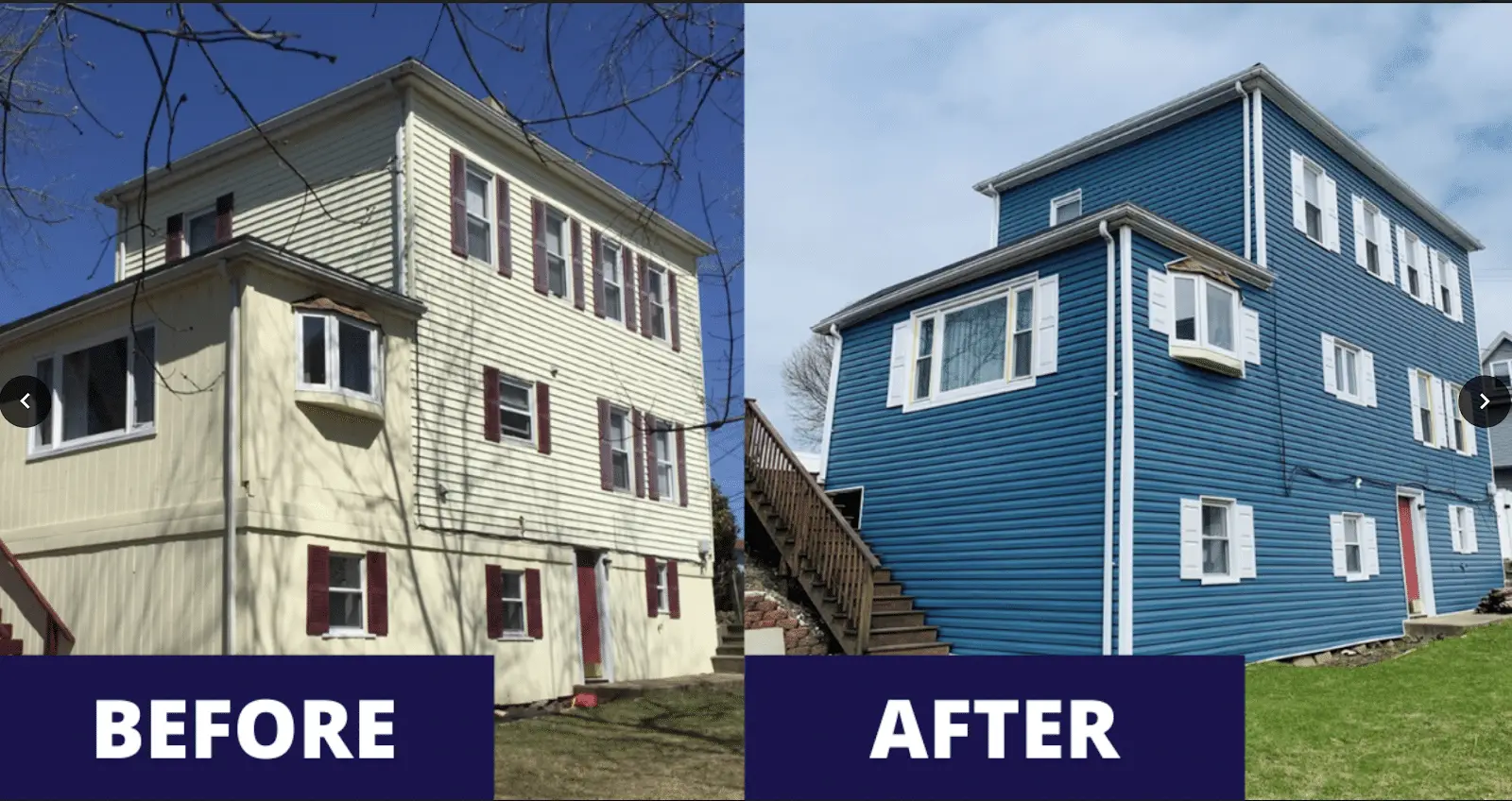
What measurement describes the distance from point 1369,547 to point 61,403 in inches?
184

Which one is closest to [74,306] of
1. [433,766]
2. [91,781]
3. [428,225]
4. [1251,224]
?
[428,225]

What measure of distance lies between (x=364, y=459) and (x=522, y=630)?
0.62 m

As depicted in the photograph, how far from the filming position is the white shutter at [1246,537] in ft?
14.7

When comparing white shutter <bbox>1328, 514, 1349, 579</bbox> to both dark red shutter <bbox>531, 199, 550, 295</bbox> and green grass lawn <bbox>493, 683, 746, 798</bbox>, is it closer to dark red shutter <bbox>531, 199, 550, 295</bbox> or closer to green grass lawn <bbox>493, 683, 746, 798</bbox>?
green grass lawn <bbox>493, 683, 746, 798</bbox>

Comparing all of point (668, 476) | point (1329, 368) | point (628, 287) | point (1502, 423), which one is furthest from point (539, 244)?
point (1502, 423)

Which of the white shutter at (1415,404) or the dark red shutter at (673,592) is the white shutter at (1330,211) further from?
the dark red shutter at (673,592)

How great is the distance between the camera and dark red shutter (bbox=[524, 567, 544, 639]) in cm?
312

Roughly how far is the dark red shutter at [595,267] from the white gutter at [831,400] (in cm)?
143

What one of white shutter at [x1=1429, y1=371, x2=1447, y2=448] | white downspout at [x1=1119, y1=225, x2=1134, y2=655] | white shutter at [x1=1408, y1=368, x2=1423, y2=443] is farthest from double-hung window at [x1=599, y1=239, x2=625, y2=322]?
white shutter at [x1=1429, y1=371, x2=1447, y2=448]

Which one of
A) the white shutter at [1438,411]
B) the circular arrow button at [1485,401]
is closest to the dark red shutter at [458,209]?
the white shutter at [1438,411]

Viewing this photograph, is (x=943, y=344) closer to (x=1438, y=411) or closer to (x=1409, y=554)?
(x=1409, y=554)

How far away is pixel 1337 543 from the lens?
4.98m

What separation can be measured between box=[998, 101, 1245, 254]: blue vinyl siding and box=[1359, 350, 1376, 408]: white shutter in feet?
2.54

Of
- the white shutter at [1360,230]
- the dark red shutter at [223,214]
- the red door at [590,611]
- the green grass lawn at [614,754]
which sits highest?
the white shutter at [1360,230]
